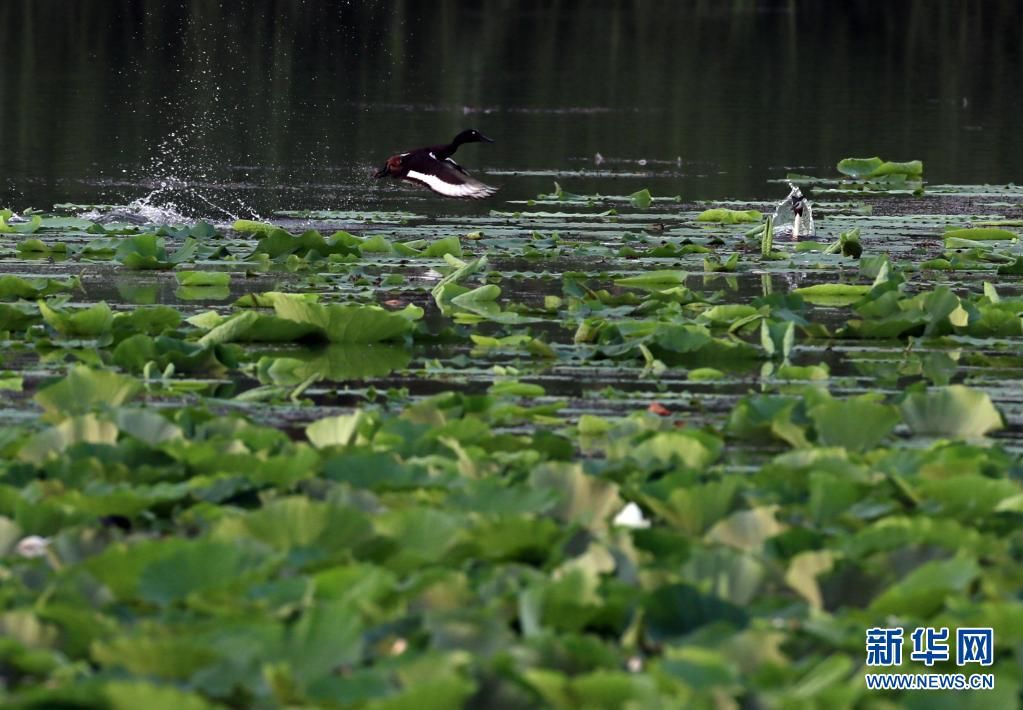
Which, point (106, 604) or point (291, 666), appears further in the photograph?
point (106, 604)

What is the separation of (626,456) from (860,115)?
18.7m

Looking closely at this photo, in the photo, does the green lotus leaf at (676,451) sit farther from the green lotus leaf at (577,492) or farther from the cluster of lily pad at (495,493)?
the green lotus leaf at (577,492)

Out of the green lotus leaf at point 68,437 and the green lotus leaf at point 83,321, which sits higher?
the green lotus leaf at point 83,321

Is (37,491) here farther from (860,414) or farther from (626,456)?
(860,414)

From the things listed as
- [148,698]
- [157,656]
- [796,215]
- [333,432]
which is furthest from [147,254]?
[148,698]

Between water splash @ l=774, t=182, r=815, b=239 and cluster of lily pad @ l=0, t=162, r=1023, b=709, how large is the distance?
258cm

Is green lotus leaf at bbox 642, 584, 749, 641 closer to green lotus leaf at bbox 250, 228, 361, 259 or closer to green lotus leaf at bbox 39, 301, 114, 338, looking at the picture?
green lotus leaf at bbox 39, 301, 114, 338

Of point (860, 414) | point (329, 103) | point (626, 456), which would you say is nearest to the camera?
point (626, 456)

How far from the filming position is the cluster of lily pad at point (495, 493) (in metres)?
3.43

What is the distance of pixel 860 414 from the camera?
5.48 meters

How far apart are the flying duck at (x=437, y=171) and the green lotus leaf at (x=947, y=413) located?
6.05m

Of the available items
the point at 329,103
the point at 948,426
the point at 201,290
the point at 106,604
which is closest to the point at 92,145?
the point at 329,103

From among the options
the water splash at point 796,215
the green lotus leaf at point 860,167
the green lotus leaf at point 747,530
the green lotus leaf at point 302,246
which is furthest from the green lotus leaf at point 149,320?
the green lotus leaf at point 860,167

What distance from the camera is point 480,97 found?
2434cm
